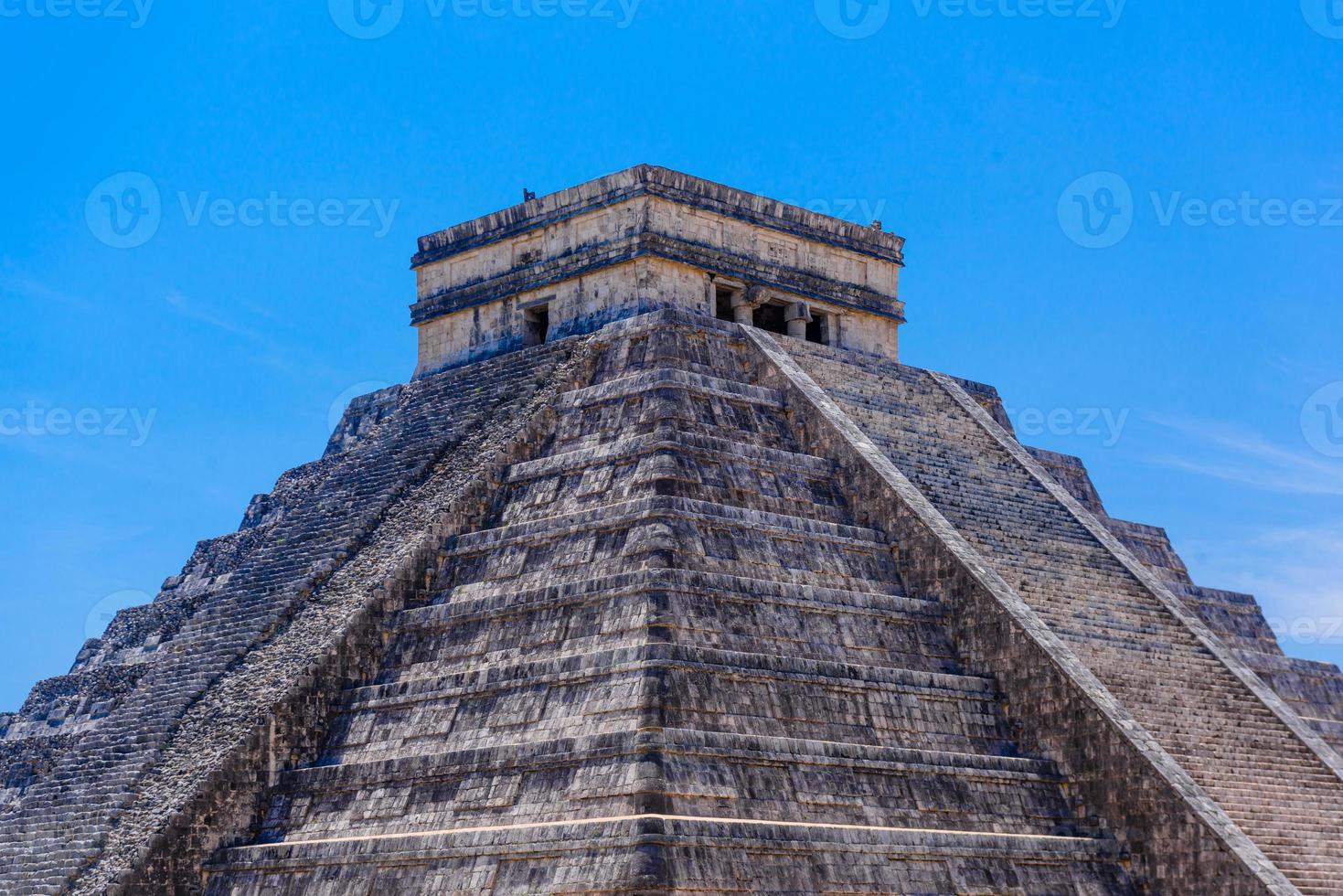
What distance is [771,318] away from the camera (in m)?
26.2

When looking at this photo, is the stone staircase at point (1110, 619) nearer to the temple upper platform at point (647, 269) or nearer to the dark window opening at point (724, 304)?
the temple upper platform at point (647, 269)

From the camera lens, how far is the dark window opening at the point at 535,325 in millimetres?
25250

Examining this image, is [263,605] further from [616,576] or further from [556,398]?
[616,576]

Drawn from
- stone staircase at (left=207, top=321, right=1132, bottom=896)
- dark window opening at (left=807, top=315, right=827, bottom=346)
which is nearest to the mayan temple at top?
stone staircase at (left=207, top=321, right=1132, bottom=896)

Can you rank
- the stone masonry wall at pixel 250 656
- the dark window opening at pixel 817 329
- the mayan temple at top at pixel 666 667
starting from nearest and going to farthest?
the mayan temple at top at pixel 666 667
the stone masonry wall at pixel 250 656
the dark window opening at pixel 817 329

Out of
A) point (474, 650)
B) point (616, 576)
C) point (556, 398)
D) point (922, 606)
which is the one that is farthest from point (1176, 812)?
point (556, 398)

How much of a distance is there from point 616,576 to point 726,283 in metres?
7.73

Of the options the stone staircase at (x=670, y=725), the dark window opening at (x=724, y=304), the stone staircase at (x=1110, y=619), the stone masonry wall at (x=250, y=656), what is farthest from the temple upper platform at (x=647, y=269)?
the stone staircase at (x=670, y=725)

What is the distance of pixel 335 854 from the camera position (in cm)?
1714

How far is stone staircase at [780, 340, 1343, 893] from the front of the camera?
60.5ft

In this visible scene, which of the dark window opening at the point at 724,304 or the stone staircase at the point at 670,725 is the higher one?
the dark window opening at the point at 724,304

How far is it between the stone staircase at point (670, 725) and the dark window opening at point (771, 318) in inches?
213

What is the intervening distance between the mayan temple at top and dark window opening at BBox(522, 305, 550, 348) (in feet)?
0.36

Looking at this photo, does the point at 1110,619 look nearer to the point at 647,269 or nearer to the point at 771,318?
the point at 647,269
